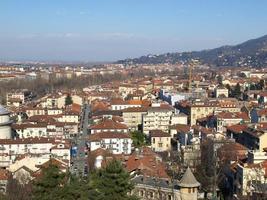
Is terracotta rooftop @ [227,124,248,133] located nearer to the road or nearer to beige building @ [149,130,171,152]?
beige building @ [149,130,171,152]

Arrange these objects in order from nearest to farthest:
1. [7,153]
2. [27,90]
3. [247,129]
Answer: [7,153] < [247,129] < [27,90]

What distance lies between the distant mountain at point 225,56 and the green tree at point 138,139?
99591 millimetres

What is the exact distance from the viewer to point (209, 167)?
20.9 meters

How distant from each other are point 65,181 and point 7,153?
594 inches

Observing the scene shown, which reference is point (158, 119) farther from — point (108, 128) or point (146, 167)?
point (146, 167)

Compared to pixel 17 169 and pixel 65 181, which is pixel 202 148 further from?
pixel 65 181

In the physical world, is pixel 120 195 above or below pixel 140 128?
above

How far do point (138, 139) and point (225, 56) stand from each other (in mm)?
125951

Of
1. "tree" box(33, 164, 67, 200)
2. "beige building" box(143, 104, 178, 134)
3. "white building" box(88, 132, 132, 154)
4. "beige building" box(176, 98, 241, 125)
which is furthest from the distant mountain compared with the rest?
"tree" box(33, 164, 67, 200)

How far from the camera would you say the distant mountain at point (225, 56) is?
136800 millimetres

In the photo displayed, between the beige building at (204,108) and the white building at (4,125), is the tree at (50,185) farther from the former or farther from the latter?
the beige building at (204,108)

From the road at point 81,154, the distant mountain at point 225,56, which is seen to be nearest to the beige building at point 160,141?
the road at point 81,154

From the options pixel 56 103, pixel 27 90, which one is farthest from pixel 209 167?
pixel 27 90

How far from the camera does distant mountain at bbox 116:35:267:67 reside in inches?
5386
